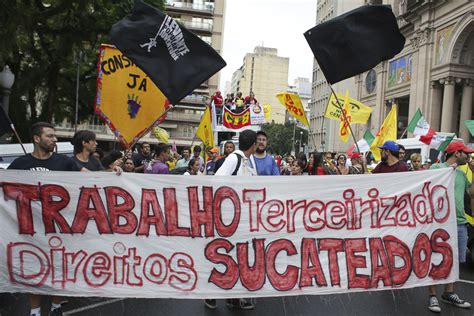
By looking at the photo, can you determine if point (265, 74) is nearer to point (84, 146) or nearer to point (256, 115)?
point (256, 115)

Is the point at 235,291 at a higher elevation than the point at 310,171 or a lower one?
lower

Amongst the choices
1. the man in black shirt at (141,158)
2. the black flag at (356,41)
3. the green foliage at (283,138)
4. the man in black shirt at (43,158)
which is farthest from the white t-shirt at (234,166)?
the green foliage at (283,138)

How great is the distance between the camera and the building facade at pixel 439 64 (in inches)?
1222

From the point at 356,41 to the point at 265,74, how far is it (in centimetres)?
12690

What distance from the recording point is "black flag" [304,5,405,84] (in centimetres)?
524

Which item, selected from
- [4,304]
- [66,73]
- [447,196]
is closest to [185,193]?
[4,304]

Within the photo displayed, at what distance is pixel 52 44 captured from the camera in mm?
16984

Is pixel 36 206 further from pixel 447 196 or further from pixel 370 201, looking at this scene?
pixel 447 196

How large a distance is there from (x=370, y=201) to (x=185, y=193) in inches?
75.3

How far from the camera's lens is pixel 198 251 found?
4320 mm

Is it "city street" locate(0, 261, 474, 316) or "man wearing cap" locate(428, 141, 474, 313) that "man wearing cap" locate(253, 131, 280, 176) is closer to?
"city street" locate(0, 261, 474, 316)

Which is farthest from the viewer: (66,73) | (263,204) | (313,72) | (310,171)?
(313,72)

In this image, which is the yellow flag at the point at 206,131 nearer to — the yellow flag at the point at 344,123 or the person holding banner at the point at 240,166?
the yellow flag at the point at 344,123

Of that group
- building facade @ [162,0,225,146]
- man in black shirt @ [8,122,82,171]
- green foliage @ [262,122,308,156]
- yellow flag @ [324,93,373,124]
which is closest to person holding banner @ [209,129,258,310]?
man in black shirt @ [8,122,82,171]
